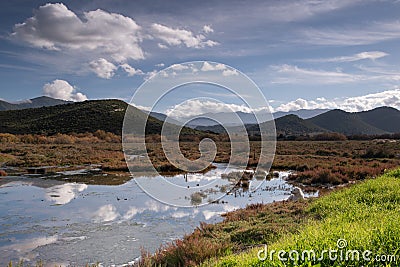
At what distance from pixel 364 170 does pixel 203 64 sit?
16.6 meters

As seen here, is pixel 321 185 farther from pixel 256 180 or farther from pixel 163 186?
pixel 163 186

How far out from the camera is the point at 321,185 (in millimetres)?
22828

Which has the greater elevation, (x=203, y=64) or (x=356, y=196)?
(x=203, y=64)

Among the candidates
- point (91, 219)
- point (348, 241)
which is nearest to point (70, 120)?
point (91, 219)

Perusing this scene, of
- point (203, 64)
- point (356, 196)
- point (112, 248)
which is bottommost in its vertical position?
point (112, 248)

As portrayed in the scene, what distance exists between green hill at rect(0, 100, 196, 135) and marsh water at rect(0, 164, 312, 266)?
274ft

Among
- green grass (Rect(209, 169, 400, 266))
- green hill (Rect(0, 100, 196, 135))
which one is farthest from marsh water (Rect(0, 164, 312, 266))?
green hill (Rect(0, 100, 196, 135))

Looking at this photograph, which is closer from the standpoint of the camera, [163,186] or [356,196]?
[356,196]

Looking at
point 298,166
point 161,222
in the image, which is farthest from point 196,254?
point 298,166

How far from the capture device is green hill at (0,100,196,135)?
11144 centimetres

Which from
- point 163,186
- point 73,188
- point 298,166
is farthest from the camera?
point 298,166

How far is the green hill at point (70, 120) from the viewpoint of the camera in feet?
366

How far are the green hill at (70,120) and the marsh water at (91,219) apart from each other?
274ft

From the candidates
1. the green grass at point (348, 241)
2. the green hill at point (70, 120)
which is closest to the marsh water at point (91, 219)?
the green grass at point (348, 241)
